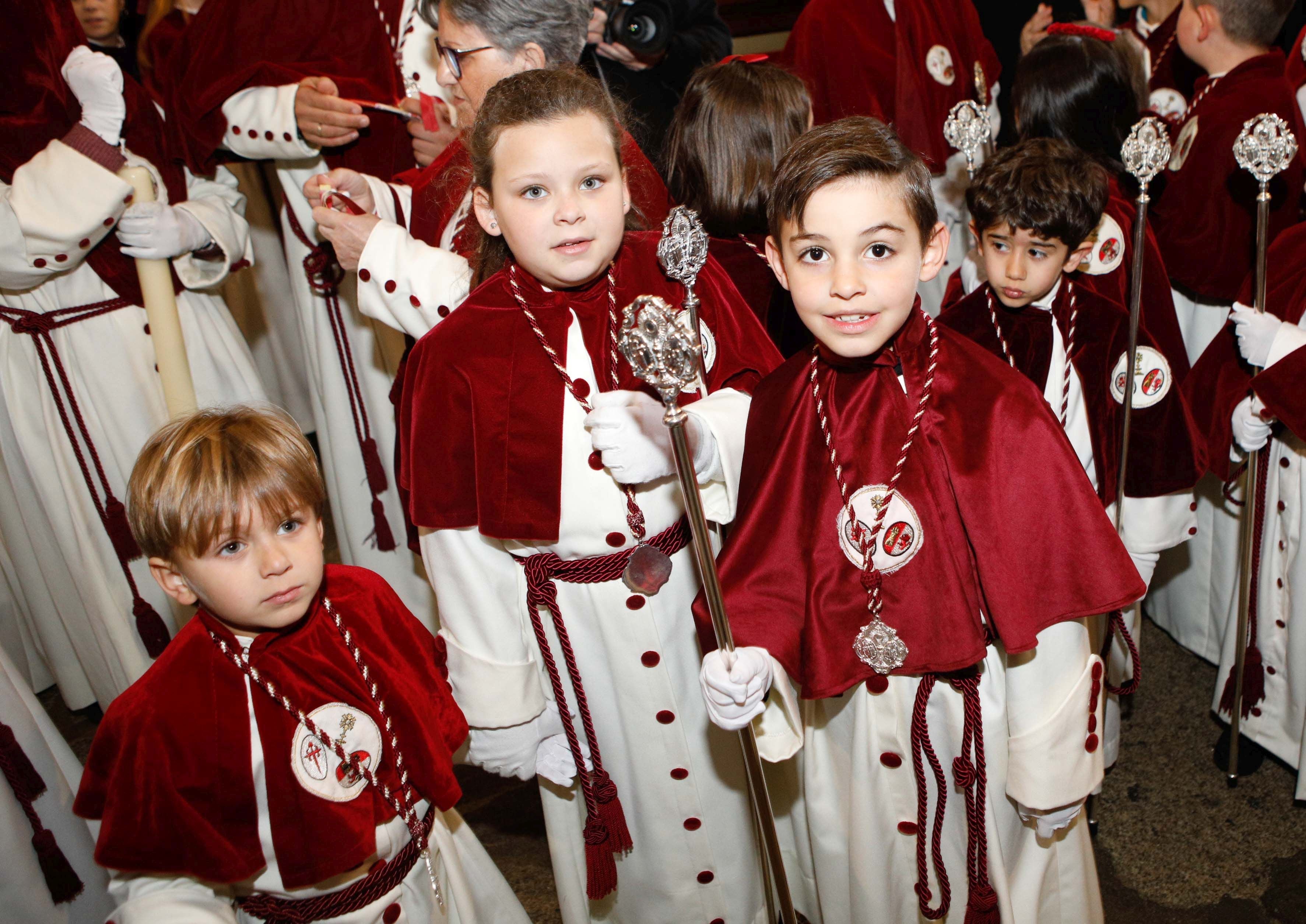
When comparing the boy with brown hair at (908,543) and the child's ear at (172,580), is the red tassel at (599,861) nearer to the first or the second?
the boy with brown hair at (908,543)

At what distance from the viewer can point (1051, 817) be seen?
1.62 meters

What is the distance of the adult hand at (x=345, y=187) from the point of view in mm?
2377

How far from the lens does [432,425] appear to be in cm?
174

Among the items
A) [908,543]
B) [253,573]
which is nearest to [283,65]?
[253,573]

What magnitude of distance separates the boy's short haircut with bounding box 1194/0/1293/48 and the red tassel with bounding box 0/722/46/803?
3.44m

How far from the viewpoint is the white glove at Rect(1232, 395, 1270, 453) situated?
227 cm

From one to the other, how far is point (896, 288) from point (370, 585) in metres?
0.96

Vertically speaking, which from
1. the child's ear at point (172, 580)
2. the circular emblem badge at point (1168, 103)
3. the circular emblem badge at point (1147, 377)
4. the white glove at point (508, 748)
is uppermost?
the circular emblem badge at point (1168, 103)

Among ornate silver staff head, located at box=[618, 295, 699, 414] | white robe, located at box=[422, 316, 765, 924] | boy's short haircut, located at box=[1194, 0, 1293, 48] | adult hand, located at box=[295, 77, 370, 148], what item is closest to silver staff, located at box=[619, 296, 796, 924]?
ornate silver staff head, located at box=[618, 295, 699, 414]

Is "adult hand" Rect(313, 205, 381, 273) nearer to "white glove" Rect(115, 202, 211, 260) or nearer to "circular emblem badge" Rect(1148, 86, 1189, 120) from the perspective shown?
"white glove" Rect(115, 202, 211, 260)

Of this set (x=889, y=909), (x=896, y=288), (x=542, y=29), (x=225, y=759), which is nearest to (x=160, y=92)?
(x=542, y=29)

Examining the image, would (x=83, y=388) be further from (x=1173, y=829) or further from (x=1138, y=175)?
(x=1173, y=829)

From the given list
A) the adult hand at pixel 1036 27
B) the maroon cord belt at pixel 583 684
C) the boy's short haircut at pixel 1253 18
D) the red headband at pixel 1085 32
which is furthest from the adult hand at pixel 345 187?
the adult hand at pixel 1036 27

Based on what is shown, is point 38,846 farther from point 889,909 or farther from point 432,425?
point 889,909
